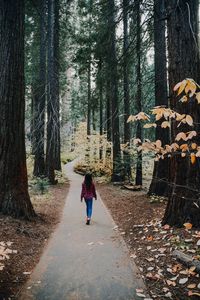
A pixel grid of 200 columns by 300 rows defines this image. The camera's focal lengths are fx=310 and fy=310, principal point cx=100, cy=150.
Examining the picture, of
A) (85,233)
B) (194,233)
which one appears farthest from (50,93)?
(194,233)

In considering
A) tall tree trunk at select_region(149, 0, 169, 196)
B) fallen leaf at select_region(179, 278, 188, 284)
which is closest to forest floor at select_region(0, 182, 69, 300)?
fallen leaf at select_region(179, 278, 188, 284)

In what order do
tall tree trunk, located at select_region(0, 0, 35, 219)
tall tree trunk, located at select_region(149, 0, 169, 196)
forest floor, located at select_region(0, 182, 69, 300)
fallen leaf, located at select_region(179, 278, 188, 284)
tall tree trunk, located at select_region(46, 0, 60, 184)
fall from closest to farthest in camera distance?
fallen leaf, located at select_region(179, 278, 188, 284) < forest floor, located at select_region(0, 182, 69, 300) < tall tree trunk, located at select_region(0, 0, 35, 219) < tall tree trunk, located at select_region(149, 0, 169, 196) < tall tree trunk, located at select_region(46, 0, 60, 184)

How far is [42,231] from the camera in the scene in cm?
822

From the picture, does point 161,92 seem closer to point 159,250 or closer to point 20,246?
point 159,250

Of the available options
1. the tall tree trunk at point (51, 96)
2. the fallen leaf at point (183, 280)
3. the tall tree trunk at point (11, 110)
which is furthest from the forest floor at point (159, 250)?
the tall tree trunk at point (51, 96)

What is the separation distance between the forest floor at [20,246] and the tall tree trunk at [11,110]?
1.95 feet

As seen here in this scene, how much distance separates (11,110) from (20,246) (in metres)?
3.66

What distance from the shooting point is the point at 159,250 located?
6238mm

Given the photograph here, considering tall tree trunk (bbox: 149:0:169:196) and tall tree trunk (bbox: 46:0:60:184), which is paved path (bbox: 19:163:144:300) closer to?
tall tree trunk (bbox: 149:0:169:196)

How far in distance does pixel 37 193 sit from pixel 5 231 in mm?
7117

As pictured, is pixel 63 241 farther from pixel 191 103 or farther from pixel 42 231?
pixel 191 103

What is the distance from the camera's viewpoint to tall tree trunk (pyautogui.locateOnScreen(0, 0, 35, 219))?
8320 millimetres

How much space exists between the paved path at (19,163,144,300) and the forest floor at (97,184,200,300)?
26 cm

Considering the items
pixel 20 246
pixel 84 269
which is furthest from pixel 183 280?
pixel 20 246
